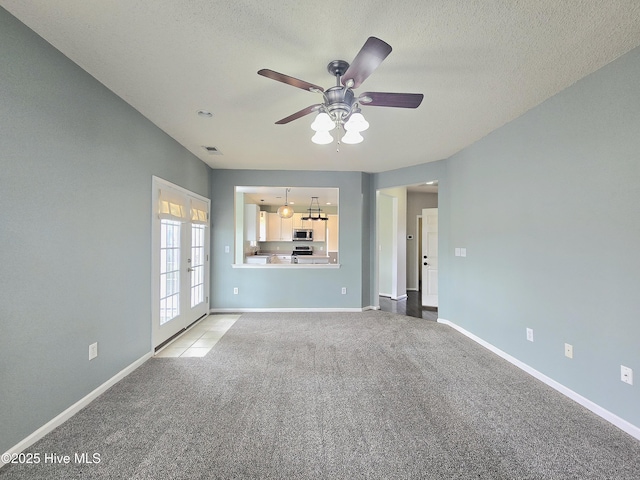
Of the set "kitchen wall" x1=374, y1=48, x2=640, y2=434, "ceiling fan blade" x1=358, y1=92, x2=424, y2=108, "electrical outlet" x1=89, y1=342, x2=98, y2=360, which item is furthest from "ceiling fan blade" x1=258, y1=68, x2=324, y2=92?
"electrical outlet" x1=89, y1=342, x2=98, y2=360

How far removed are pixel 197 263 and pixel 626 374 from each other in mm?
4877

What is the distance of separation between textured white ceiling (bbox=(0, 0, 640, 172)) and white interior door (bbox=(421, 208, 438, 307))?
295 centimetres

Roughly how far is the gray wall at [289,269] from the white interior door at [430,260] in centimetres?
151

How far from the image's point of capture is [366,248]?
17.2 feet

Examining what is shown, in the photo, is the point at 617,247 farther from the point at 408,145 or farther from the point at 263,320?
the point at 263,320

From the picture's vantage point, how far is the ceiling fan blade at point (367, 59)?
4.35ft

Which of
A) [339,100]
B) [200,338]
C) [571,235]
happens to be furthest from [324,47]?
[200,338]

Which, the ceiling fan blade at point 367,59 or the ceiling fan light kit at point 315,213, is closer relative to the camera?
the ceiling fan blade at point 367,59

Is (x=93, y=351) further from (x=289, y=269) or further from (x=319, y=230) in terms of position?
(x=319, y=230)

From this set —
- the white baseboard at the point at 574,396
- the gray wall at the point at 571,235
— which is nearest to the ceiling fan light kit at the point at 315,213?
the gray wall at the point at 571,235

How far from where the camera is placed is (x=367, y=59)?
1451mm

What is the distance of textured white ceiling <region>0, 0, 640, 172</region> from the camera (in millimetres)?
1559

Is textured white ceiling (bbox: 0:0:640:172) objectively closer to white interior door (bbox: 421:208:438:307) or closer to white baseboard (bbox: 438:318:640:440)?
white baseboard (bbox: 438:318:640:440)

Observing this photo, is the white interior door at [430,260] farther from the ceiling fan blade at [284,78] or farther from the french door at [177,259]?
the ceiling fan blade at [284,78]
